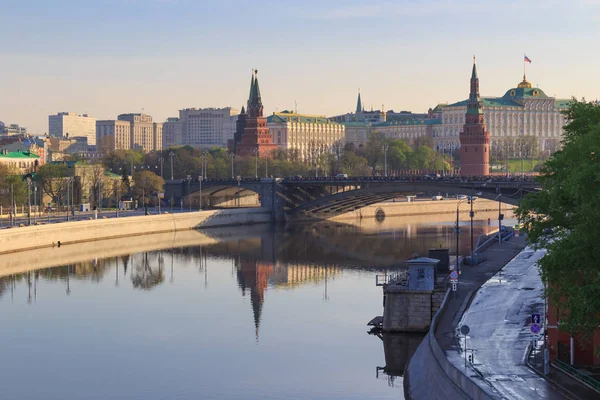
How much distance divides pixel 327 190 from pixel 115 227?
29.7 meters

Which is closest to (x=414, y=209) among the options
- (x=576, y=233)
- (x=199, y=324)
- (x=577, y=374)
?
(x=199, y=324)

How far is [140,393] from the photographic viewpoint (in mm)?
34438

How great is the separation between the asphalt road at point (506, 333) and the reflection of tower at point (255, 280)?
10.4m

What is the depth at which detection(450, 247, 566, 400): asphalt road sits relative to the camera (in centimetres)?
2789

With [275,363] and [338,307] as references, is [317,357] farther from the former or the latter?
[338,307]

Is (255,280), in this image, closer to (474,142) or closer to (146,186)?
(146,186)

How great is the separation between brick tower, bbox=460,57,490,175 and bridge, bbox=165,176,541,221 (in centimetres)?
4225

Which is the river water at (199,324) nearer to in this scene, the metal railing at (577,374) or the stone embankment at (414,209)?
the metal railing at (577,374)

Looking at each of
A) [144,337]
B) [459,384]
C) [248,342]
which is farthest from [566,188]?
[144,337]

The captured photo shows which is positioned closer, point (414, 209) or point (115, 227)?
point (115, 227)

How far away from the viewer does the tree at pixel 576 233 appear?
→ 26031 mm

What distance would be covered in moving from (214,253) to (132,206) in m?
36.6

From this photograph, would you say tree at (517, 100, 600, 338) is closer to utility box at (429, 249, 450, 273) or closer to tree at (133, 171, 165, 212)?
utility box at (429, 249, 450, 273)

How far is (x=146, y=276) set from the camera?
63625 mm
